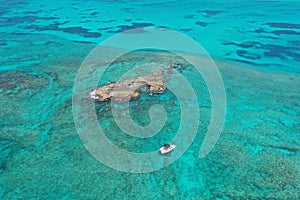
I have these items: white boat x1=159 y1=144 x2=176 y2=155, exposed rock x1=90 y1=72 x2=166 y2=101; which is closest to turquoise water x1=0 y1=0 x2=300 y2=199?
white boat x1=159 y1=144 x2=176 y2=155

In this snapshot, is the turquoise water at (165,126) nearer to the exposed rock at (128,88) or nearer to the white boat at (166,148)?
the white boat at (166,148)

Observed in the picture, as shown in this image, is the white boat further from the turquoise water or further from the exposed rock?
the exposed rock

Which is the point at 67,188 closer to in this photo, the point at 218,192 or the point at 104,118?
the point at 104,118

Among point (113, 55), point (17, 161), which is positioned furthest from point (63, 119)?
point (113, 55)

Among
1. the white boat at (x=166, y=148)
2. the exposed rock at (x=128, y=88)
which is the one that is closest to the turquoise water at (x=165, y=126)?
the white boat at (x=166, y=148)

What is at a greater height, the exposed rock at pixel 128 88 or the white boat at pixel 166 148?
the exposed rock at pixel 128 88

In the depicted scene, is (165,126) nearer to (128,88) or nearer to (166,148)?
(166,148)
